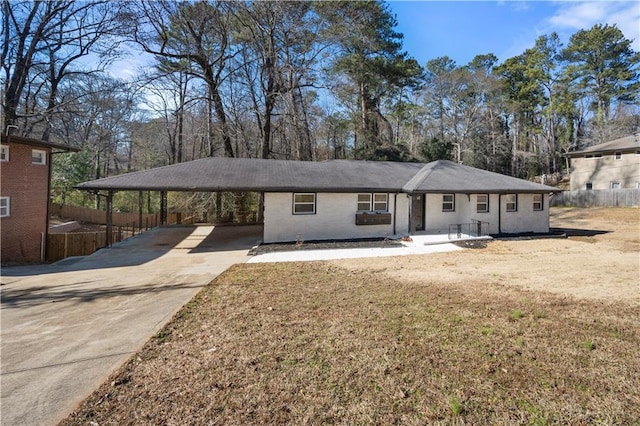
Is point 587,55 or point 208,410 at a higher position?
point 587,55

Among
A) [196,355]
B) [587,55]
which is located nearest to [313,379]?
[196,355]

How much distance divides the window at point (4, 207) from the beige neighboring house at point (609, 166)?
127 feet

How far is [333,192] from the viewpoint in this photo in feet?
42.4

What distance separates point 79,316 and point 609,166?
37.8 m

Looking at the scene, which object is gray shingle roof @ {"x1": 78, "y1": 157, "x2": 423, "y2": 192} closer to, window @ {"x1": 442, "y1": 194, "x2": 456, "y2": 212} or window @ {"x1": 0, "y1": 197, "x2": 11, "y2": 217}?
window @ {"x1": 442, "y1": 194, "x2": 456, "y2": 212}

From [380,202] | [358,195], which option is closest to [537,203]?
[380,202]

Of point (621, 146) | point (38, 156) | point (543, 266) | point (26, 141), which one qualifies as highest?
point (621, 146)

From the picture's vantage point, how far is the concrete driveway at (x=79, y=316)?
117 inches

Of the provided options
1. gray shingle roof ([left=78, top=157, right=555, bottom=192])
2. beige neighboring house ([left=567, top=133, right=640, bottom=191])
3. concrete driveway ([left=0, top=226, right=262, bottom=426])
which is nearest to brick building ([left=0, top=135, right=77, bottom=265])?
gray shingle roof ([left=78, top=157, right=555, bottom=192])

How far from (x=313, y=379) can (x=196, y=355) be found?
1522mm

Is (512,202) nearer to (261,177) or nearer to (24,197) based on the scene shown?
(261,177)

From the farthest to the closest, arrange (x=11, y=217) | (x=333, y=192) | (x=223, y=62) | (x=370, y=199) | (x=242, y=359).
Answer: (x=223, y=62) < (x=370, y=199) < (x=333, y=192) < (x=11, y=217) < (x=242, y=359)

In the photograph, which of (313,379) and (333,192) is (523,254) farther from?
(313,379)

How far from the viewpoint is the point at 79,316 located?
198 inches
